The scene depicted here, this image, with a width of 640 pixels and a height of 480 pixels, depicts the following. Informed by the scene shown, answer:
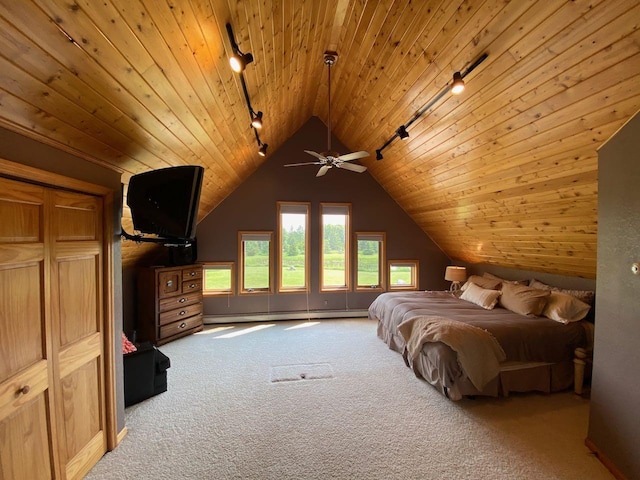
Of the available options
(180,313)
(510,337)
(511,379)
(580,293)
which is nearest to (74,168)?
(180,313)

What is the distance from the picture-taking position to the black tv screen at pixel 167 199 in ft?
6.46

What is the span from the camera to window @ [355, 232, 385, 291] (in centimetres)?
548

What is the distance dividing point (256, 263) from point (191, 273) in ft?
4.03

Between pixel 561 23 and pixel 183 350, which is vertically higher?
pixel 561 23

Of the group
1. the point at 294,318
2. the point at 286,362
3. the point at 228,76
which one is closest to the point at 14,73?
the point at 228,76

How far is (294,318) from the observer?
5.17 metres

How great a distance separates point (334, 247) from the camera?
543 cm

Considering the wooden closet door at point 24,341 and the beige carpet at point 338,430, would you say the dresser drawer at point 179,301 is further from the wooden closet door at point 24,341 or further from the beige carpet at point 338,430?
the wooden closet door at point 24,341

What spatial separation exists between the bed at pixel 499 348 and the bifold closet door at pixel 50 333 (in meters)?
2.82

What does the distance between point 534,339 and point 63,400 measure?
4.01 metres

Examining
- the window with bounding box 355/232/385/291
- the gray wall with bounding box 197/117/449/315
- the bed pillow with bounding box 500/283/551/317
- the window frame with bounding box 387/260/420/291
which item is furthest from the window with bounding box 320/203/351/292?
the bed pillow with bounding box 500/283/551/317

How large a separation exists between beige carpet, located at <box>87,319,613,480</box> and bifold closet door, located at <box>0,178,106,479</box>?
18.3 inches

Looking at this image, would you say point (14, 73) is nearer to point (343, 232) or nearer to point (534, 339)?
point (534, 339)

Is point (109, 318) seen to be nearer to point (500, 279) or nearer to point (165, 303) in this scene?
point (165, 303)
